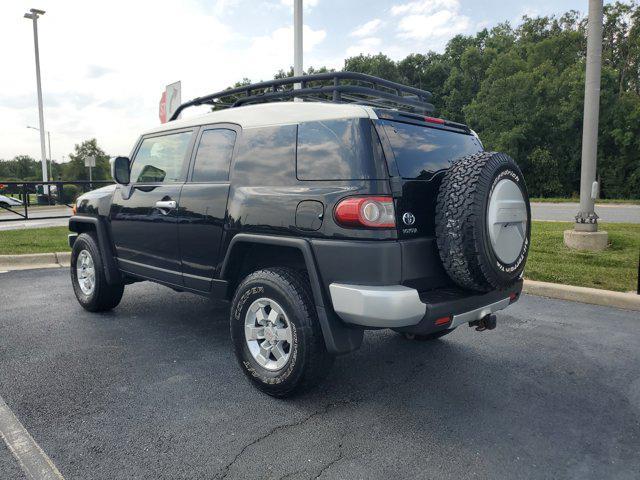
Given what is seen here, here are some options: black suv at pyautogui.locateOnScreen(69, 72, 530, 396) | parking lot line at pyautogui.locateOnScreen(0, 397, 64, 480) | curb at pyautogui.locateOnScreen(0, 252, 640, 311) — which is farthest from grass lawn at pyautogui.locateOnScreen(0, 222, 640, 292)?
parking lot line at pyautogui.locateOnScreen(0, 397, 64, 480)

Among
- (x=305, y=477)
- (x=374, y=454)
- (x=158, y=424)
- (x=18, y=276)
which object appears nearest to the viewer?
(x=305, y=477)

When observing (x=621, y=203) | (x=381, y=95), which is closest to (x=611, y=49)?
(x=621, y=203)

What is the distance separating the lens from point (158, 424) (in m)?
2.86

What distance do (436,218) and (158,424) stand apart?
206 centimetres

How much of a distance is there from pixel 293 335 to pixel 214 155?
63.3 inches

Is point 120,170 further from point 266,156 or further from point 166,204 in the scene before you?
point 266,156

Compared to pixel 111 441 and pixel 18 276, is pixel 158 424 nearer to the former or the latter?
pixel 111 441

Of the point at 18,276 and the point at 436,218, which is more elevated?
the point at 436,218

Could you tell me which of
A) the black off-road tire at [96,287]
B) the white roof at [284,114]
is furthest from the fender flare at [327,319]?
the black off-road tire at [96,287]

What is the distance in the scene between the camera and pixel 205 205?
3.70 meters

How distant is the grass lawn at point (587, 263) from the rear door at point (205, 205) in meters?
4.47

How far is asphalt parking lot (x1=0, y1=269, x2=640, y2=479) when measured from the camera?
2.48m

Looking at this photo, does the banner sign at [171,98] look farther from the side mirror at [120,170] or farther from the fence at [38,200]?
the side mirror at [120,170]

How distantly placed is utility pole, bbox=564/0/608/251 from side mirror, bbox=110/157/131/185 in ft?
22.2
